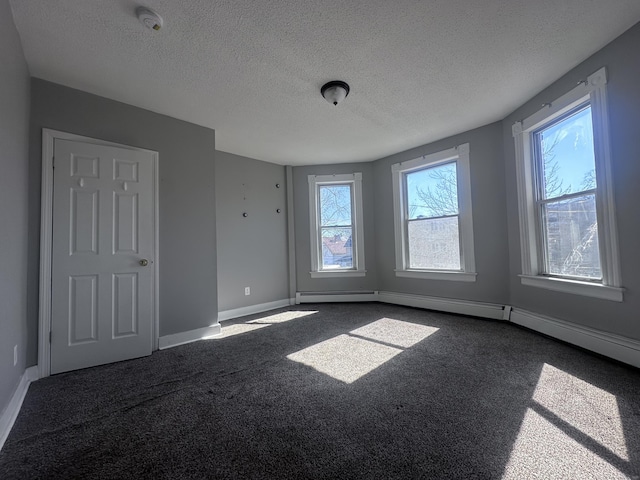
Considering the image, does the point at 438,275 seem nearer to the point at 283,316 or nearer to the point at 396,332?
the point at 396,332

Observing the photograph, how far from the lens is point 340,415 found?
5.30ft

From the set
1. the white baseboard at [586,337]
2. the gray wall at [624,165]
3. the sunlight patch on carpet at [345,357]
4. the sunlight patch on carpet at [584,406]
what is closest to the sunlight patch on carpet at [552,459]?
the sunlight patch on carpet at [584,406]

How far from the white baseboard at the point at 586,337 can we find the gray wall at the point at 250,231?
3.46 m

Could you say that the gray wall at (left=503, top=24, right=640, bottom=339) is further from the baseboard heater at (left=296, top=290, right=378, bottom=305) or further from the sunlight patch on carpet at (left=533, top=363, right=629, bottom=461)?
the baseboard heater at (left=296, top=290, right=378, bottom=305)

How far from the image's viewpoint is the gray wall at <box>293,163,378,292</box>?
4781 mm

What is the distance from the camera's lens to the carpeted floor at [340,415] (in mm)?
1250

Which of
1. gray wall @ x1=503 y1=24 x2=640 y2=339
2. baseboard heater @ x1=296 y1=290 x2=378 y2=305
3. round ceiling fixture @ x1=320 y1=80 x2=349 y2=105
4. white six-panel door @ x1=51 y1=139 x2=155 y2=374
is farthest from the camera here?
baseboard heater @ x1=296 y1=290 x2=378 y2=305

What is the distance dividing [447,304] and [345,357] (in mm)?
2187

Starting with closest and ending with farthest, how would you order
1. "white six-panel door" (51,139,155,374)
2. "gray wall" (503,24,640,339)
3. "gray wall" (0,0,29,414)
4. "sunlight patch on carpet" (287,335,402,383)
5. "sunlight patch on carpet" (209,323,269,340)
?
"gray wall" (0,0,29,414), "gray wall" (503,24,640,339), "sunlight patch on carpet" (287,335,402,383), "white six-panel door" (51,139,155,374), "sunlight patch on carpet" (209,323,269,340)

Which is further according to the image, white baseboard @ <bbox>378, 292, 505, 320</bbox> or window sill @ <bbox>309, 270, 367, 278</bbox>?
window sill @ <bbox>309, 270, 367, 278</bbox>

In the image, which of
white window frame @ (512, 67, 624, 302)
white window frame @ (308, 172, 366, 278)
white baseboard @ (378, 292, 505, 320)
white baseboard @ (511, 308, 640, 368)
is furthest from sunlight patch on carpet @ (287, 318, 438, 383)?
white window frame @ (308, 172, 366, 278)

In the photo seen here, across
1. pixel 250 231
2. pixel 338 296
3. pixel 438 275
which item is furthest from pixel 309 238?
pixel 438 275

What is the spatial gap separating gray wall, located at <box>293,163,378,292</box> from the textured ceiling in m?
1.68

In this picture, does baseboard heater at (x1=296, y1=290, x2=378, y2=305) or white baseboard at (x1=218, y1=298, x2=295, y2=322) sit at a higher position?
baseboard heater at (x1=296, y1=290, x2=378, y2=305)
